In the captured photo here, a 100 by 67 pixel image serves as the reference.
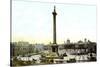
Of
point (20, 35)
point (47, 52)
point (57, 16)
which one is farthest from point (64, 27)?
point (20, 35)

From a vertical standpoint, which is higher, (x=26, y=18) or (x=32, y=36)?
(x=26, y=18)

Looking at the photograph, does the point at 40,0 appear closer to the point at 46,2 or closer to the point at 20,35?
the point at 46,2

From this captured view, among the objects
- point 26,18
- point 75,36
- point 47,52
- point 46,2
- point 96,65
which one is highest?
point 46,2

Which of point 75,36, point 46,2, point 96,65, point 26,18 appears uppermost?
point 46,2

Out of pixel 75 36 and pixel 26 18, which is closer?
pixel 26 18

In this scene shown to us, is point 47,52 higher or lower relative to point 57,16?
lower

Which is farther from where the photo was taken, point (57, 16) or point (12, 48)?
point (57, 16)

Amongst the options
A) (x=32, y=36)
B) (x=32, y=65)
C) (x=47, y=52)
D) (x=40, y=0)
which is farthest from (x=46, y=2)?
(x=32, y=65)

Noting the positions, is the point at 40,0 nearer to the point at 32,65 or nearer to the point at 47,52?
the point at 47,52
